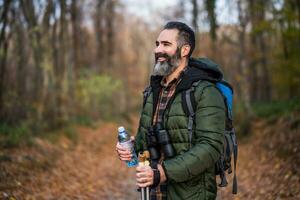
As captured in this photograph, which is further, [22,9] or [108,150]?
[108,150]

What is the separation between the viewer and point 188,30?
3.82 m

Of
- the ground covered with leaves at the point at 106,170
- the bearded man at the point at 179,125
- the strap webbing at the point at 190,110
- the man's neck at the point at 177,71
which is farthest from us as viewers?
the ground covered with leaves at the point at 106,170

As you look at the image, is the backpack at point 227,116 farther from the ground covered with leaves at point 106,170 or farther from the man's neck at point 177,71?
the ground covered with leaves at point 106,170

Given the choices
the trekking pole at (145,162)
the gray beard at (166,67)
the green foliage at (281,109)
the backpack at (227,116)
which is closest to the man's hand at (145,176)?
the trekking pole at (145,162)

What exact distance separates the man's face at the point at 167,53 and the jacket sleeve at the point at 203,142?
0.41m

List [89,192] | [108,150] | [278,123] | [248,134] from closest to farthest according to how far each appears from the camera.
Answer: [89,192] < [278,123] < [248,134] < [108,150]

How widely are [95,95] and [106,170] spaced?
12.1 m

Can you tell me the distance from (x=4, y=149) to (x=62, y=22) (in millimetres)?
8394

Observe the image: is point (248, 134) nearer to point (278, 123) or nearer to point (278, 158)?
point (278, 123)

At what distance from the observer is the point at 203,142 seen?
345cm

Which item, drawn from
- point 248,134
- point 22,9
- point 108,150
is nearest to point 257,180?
point 248,134

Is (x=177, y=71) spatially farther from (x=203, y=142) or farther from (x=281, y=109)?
(x=281, y=109)

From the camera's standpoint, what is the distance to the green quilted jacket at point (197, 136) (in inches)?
134

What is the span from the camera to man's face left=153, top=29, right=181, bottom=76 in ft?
12.4
